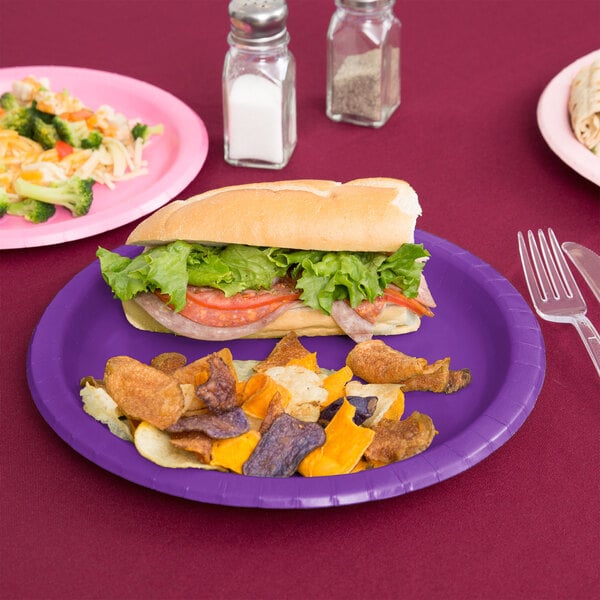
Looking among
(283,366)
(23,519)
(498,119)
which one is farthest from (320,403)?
(498,119)

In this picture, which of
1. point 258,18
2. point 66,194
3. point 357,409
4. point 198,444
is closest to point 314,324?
point 357,409

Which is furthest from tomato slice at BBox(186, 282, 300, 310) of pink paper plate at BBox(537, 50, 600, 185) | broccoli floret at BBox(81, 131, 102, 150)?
pink paper plate at BBox(537, 50, 600, 185)

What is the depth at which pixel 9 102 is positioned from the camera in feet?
12.2

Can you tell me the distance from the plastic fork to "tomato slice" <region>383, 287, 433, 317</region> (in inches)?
13.6

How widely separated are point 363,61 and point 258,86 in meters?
0.53

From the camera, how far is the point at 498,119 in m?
3.92

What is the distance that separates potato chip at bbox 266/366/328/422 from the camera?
90.0 inches

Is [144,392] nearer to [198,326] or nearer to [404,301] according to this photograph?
[198,326]

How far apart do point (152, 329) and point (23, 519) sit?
0.87m

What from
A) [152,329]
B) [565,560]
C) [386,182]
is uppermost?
[386,182]

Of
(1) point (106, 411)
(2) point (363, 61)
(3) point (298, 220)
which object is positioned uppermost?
(2) point (363, 61)

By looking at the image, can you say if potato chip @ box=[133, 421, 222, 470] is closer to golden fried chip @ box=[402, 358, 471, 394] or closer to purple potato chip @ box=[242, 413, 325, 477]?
purple potato chip @ box=[242, 413, 325, 477]

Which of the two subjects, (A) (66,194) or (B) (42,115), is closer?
(A) (66,194)

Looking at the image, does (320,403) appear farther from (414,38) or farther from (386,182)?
(414,38)
